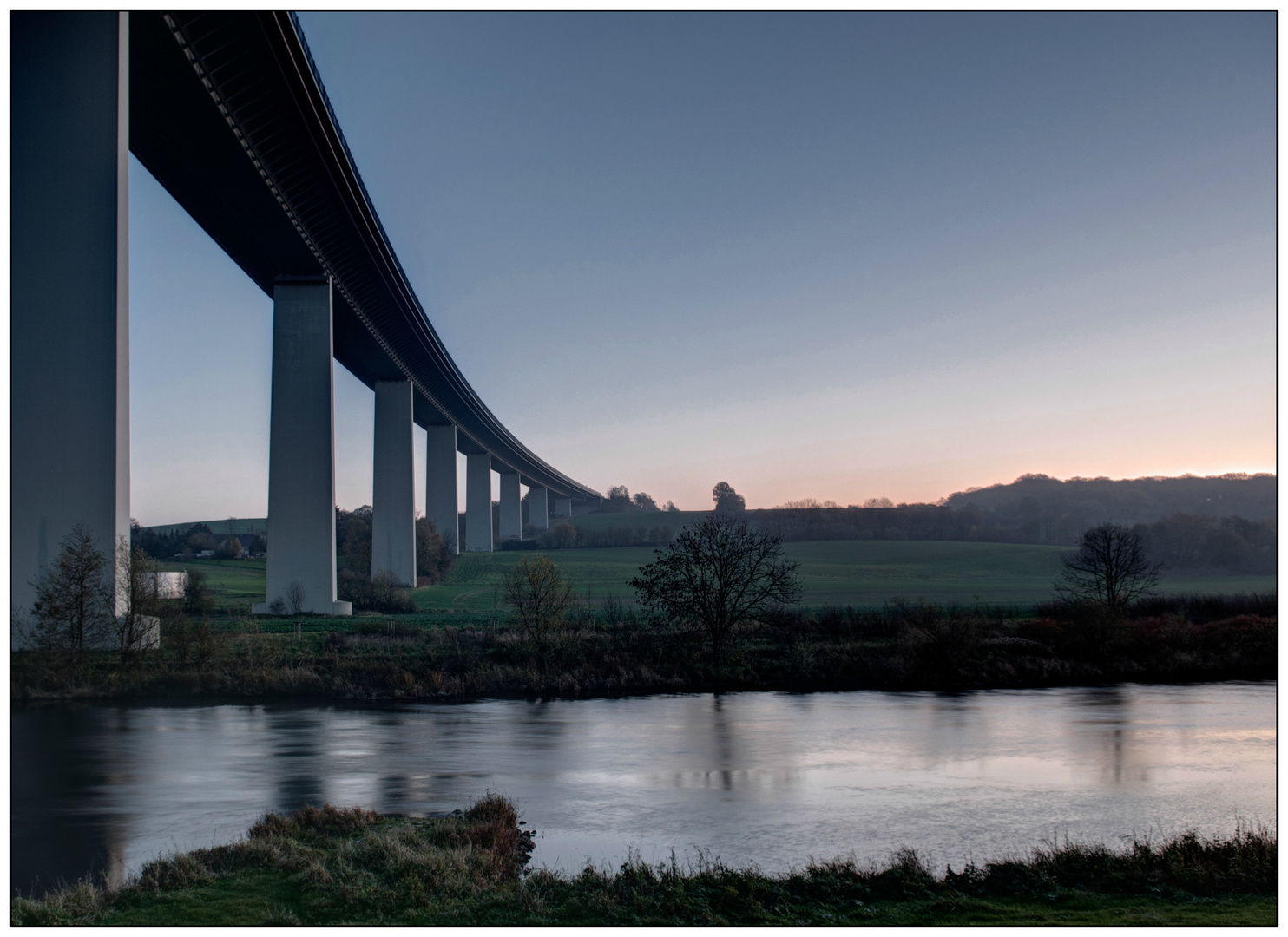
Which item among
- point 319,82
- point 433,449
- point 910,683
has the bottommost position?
point 910,683

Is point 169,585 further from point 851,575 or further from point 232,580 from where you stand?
point 851,575

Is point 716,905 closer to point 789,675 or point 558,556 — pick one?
point 789,675

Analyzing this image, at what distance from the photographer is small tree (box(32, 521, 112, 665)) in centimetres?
2122

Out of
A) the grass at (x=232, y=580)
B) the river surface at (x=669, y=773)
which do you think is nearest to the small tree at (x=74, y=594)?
the river surface at (x=669, y=773)

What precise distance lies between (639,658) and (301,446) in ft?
64.3

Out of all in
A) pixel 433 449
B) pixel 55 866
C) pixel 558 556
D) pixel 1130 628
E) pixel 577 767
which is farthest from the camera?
pixel 558 556

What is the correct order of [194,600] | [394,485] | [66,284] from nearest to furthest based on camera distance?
1. [66,284]
2. [194,600]
3. [394,485]

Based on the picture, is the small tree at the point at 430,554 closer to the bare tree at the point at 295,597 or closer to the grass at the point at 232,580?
the grass at the point at 232,580

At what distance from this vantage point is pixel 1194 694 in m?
28.5

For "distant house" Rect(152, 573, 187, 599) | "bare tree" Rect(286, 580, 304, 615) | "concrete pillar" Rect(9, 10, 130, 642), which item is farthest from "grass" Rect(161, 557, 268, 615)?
"concrete pillar" Rect(9, 10, 130, 642)

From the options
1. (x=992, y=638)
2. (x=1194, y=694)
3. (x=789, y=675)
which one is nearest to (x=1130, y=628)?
(x=992, y=638)

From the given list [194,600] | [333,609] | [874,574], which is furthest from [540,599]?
[874,574]

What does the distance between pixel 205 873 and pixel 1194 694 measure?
29540 mm

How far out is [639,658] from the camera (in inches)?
1298
